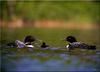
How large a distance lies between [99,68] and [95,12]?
25.0 meters

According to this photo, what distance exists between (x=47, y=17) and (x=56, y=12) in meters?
1.51

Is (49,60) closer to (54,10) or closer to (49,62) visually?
(49,62)

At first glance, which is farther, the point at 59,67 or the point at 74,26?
the point at 74,26

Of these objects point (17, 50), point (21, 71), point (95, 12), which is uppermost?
point (95, 12)

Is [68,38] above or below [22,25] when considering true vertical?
below

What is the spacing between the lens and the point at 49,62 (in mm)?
11828

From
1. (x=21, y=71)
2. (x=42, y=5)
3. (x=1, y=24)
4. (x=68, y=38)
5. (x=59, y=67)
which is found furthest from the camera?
(x=42, y=5)

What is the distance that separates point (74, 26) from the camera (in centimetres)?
3441

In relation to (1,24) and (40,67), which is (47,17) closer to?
(1,24)

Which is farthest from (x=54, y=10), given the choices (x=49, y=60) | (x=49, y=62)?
(x=49, y=62)

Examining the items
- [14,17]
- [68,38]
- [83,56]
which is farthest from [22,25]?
[83,56]

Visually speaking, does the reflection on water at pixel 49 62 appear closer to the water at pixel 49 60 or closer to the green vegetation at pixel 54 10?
the water at pixel 49 60

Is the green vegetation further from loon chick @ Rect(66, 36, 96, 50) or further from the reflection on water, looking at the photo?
the reflection on water

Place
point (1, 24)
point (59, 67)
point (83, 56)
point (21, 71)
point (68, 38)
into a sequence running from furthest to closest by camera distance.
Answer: point (1, 24) < point (68, 38) < point (83, 56) < point (59, 67) < point (21, 71)
